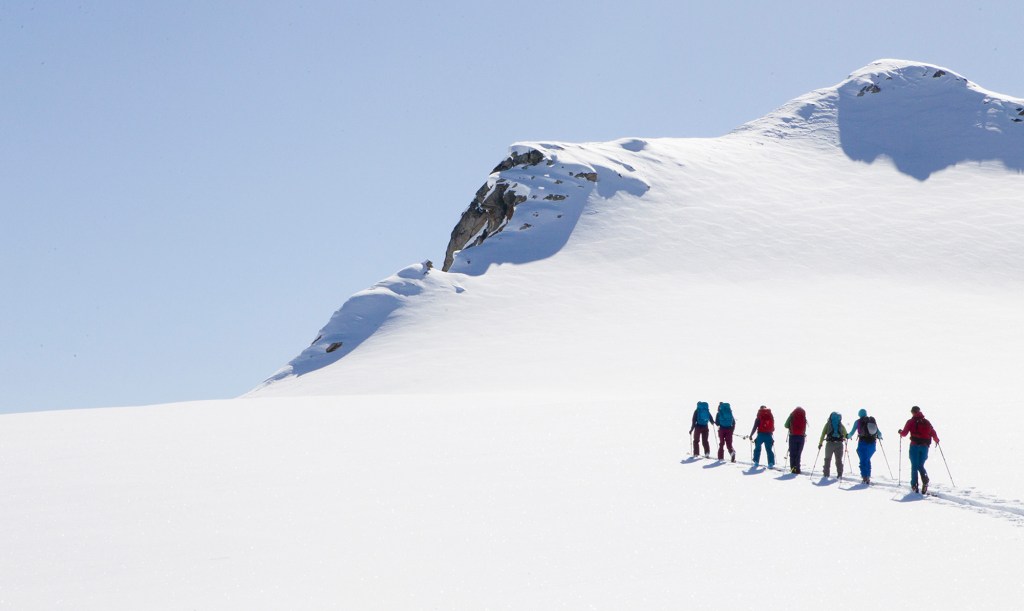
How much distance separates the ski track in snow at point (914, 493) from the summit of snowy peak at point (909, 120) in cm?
8873

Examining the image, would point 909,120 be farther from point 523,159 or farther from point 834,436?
point 834,436

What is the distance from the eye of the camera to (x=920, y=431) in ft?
50.1

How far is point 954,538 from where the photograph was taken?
10.8m

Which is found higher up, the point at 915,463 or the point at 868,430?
the point at 868,430

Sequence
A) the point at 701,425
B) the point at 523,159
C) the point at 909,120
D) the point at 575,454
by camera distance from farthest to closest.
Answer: the point at 909,120 → the point at 523,159 → the point at 701,425 → the point at 575,454

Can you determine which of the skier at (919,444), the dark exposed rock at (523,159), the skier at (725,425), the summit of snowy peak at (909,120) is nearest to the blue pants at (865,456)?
the skier at (919,444)

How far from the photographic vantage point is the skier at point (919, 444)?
14670 millimetres

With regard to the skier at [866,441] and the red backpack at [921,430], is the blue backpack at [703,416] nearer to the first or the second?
the skier at [866,441]

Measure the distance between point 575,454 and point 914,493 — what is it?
648 centimetres

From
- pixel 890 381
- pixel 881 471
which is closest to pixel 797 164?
pixel 890 381

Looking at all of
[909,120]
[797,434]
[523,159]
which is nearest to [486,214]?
[523,159]

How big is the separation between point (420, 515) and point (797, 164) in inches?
3821

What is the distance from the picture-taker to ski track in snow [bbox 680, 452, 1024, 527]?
12609 millimetres

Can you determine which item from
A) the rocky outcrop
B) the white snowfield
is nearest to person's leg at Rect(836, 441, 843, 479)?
the white snowfield
